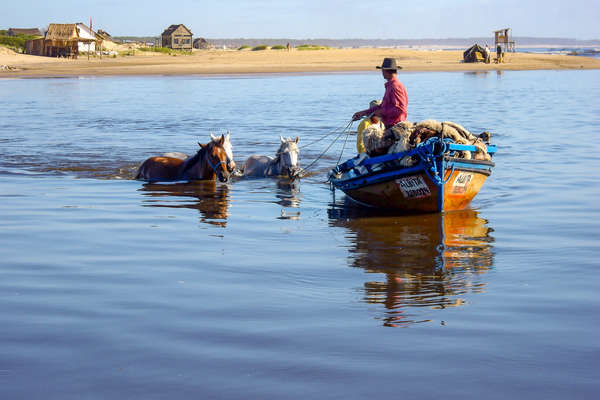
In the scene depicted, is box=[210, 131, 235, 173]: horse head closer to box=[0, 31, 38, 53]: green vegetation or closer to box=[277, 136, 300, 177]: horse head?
box=[277, 136, 300, 177]: horse head

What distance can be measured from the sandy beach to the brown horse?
146 feet

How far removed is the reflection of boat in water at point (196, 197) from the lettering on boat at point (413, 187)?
2.84 meters

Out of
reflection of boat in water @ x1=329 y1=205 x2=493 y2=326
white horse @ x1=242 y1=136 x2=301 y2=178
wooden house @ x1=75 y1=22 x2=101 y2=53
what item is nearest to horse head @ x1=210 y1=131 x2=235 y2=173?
white horse @ x1=242 y1=136 x2=301 y2=178

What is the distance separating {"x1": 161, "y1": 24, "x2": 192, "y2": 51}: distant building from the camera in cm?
11075

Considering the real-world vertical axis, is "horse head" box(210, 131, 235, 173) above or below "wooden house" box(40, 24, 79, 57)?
below

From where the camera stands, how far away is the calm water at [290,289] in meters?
4.97

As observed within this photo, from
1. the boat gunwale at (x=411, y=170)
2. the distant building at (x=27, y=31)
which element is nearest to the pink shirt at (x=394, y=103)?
the boat gunwale at (x=411, y=170)

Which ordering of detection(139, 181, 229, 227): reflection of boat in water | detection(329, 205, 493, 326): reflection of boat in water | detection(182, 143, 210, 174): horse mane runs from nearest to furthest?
1. detection(329, 205, 493, 326): reflection of boat in water
2. detection(139, 181, 229, 227): reflection of boat in water
3. detection(182, 143, 210, 174): horse mane

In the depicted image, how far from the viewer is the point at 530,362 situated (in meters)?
5.18

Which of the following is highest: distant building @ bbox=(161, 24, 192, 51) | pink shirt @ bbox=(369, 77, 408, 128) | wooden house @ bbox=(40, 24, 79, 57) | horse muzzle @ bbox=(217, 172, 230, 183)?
distant building @ bbox=(161, 24, 192, 51)

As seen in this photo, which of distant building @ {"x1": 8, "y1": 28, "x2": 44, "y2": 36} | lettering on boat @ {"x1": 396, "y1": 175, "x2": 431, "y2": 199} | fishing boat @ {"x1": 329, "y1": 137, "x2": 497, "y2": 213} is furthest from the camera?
distant building @ {"x1": 8, "y1": 28, "x2": 44, "y2": 36}

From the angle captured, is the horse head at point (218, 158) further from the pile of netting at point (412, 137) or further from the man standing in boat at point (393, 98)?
the man standing in boat at point (393, 98)

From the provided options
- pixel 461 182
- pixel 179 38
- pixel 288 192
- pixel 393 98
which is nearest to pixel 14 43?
pixel 179 38

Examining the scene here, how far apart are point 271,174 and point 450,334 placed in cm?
1028
